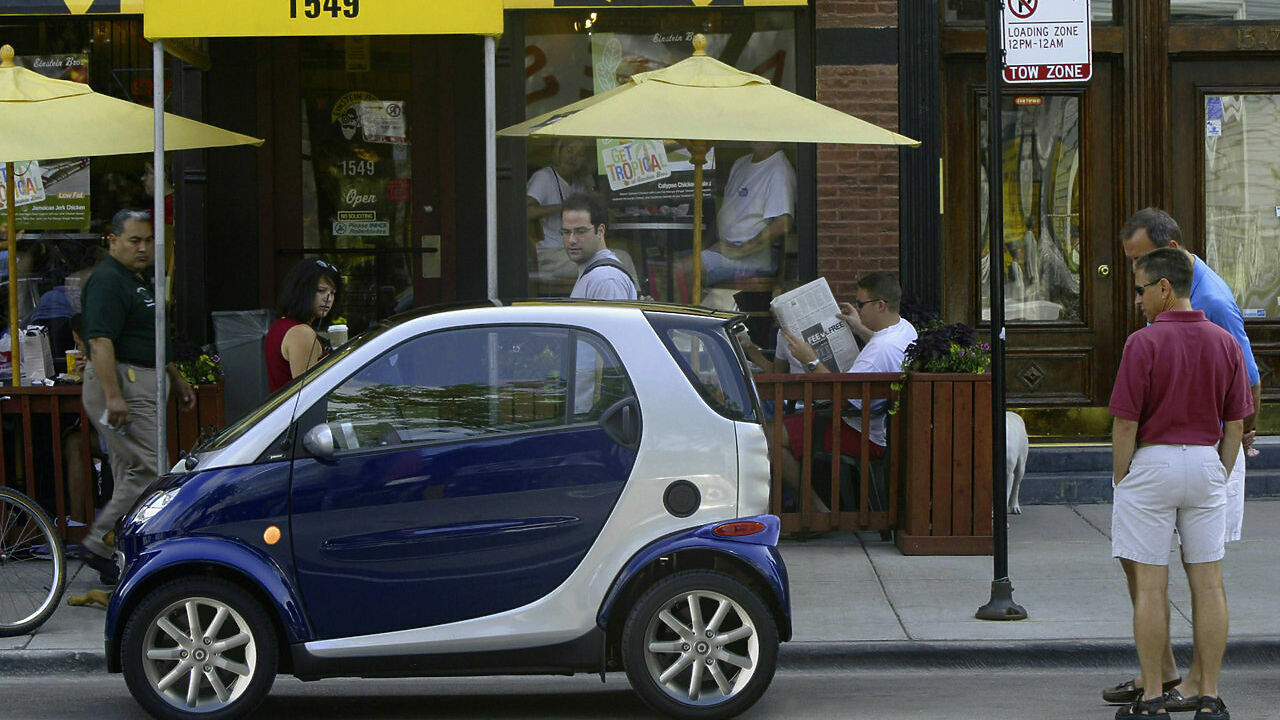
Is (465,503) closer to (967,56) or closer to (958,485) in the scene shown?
(958,485)

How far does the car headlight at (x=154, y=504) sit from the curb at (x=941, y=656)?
137 cm

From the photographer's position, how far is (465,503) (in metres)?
5.56

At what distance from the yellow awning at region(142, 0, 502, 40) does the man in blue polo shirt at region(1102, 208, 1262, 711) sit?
3406mm

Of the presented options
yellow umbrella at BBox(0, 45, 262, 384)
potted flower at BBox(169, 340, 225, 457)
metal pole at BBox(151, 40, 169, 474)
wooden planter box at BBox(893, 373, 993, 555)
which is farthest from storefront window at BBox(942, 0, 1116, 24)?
potted flower at BBox(169, 340, 225, 457)

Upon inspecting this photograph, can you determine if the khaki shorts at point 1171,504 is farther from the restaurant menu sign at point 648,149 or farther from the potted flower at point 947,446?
the restaurant menu sign at point 648,149

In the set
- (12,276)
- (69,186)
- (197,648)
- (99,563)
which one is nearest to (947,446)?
(197,648)

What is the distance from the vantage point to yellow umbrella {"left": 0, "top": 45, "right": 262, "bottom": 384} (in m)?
7.85

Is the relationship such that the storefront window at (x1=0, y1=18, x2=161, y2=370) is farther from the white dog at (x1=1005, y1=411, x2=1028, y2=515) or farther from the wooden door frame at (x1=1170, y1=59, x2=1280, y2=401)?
the wooden door frame at (x1=1170, y1=59, x2=1280, y2=401)

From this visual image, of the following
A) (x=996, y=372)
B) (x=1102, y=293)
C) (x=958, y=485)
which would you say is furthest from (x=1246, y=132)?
(x=996, y=372)

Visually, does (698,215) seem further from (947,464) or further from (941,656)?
(941,656)

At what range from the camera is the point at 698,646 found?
18.5ft

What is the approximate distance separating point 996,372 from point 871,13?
4039mm

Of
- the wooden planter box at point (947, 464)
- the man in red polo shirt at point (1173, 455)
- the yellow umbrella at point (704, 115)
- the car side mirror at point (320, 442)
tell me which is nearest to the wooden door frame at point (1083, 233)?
the wooden planter box at point (947, 464)

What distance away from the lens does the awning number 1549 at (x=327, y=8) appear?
7.50 metres
